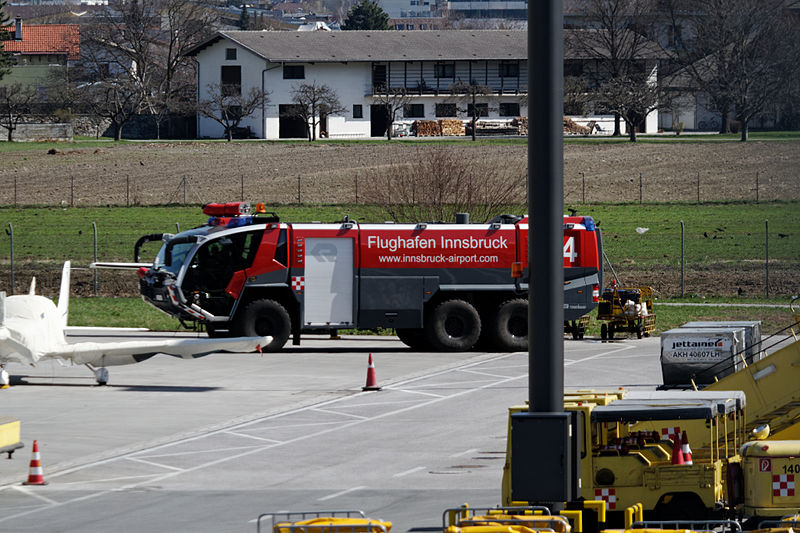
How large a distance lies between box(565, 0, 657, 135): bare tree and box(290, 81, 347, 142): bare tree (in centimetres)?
1704

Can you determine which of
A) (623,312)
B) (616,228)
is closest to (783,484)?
(623,312)

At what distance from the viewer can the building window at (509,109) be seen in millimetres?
90562

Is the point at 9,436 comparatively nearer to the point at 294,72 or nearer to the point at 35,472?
the point at 35,472

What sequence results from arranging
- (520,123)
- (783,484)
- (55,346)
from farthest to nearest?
(520,123)
(55,346)
(783,484)

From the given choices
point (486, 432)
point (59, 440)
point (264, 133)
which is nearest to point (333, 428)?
point (486, 432)

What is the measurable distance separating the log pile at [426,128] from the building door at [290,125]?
7.78 meters

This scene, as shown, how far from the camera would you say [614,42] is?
88438 mm

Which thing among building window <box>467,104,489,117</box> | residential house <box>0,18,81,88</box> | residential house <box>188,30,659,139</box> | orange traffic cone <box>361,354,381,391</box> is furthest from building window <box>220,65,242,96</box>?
orange traffic cone <box>361,354,381,391</box>

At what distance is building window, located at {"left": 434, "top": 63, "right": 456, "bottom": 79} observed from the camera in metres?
92.0

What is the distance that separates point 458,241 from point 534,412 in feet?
60.1

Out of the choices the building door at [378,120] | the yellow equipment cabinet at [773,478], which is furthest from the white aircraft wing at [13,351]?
the building door at [378,120]

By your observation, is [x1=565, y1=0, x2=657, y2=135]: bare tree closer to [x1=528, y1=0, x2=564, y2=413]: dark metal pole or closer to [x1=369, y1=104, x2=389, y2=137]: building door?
[x1=369, y1=104, x2=389, y2=137]: building door

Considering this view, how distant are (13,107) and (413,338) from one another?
6656 cm

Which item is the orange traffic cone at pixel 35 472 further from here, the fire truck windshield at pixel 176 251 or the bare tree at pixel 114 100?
the bare tree at pixel 114 100
